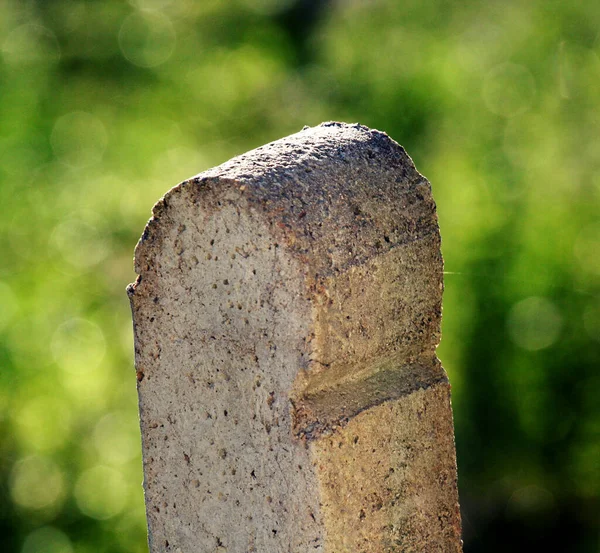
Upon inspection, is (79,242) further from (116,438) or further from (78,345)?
(116,438)

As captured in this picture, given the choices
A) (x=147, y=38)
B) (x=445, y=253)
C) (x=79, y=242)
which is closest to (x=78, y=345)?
(x=79, y=242)

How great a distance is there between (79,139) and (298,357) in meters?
5.85

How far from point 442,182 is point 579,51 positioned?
1202mm

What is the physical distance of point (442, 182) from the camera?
4.91m

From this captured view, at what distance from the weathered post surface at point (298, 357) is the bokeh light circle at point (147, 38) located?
23.8 ft

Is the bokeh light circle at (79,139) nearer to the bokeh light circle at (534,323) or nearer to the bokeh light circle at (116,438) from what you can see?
the bokeh light circle at (116,438)

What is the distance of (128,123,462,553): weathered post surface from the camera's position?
1057 millimetres

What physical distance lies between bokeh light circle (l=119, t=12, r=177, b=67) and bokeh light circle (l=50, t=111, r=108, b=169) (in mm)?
1249

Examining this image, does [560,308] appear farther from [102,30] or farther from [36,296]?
[102,30]

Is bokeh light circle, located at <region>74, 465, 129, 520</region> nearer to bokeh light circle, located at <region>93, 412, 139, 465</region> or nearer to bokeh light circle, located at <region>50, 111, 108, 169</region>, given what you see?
bokeh light circle, located at <region>93, 412, 139, 465</region>

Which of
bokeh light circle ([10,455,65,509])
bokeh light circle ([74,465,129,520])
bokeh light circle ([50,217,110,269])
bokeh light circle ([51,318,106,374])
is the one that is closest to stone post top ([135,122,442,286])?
bokeh light circle ([74,465,129,520])

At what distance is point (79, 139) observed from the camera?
6.65 m

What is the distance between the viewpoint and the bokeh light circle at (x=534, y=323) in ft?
14.7

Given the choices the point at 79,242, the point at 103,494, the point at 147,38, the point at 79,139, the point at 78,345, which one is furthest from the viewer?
the point at 147,38
